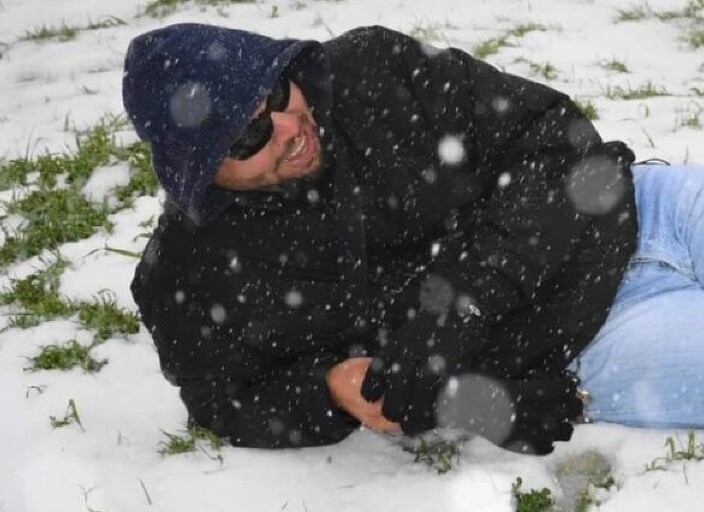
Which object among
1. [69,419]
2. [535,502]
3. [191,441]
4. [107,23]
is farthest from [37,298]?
[107,23]

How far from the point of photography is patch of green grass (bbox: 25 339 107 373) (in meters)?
4.26

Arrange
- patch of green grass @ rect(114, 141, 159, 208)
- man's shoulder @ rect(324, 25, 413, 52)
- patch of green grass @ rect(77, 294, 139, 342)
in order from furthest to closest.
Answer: patch of green grass @ rect(114, 141, 159, 208) < patch of green grass @ rect(77, 294, 139, 342) < man's shoulder @ rect(324, 25, 413, 52)

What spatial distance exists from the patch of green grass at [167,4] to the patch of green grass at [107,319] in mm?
4946

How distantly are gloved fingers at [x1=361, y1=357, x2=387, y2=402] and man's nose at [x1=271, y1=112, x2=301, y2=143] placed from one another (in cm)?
79

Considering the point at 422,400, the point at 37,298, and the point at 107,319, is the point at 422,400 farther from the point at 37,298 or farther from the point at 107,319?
the point at 37,298

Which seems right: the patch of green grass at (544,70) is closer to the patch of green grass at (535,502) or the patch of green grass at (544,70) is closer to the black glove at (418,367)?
the black glove at (418,367)

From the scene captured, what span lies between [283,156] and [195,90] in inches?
15.9

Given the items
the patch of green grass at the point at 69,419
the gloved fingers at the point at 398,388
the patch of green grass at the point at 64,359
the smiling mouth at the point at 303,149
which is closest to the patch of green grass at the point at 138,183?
the patch of green grass at the point at 64,359

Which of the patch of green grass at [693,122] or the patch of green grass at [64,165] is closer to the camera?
the patch of green grass at [693,122]

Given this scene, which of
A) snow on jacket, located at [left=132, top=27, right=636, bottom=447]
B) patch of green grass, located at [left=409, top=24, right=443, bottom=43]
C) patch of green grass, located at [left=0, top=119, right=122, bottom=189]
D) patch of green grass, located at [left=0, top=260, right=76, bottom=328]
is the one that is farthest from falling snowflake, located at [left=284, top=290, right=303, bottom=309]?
patch of green grass, located at [left=409, top=24, right=443, bottom=43]

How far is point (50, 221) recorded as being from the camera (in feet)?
17.7

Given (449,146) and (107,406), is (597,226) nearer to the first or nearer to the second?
(449,146)

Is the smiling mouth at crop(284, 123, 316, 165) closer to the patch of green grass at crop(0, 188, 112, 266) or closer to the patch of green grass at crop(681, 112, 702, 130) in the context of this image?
the patch of green grass at crop(0, 188, 112, 266)

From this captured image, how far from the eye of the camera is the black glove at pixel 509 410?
10.7 ft
